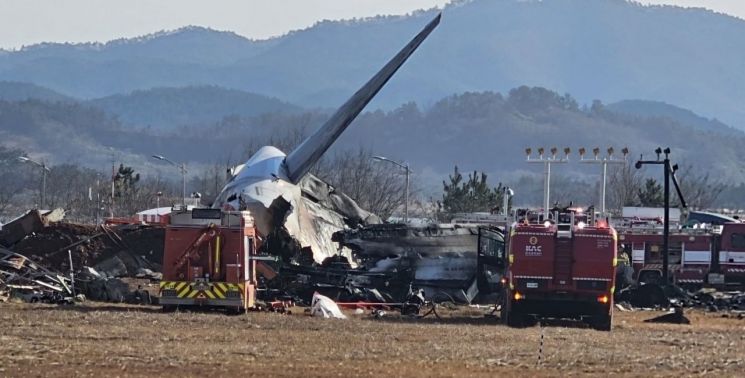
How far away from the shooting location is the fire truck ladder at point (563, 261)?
39.5 m

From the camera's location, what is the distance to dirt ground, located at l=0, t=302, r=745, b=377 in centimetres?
2552

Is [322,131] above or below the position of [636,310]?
above

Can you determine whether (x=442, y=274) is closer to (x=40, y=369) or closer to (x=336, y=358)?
(x=336, y=358)

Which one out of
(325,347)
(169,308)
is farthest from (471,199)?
(325,347)

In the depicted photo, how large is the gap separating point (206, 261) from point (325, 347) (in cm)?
1222

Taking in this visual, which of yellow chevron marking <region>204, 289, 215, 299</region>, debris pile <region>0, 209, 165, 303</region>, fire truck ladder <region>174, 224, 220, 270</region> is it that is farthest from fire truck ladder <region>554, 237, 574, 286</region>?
debris pile <region>0, 209, 165, 303</region>

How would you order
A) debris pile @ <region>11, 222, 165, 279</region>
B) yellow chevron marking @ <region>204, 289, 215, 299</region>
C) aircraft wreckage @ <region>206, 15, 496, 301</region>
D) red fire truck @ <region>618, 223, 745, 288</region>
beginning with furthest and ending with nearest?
red fire truck @ <region>618, 223, 745, 288</region> → debris pile @ <region>11, 222, 165, 279</region> → aircraft wreckage @ <region>206, 15, 496, 301</region> → yellow chevron marking @ <region>204, 289, 215, 299</region>

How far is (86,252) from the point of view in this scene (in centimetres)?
5662

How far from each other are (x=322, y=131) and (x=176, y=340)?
3588 centimetres

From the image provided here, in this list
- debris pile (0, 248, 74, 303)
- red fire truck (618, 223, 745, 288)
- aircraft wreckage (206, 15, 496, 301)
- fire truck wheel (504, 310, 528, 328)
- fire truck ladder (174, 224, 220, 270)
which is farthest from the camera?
red fire truck (618, 223, 745, 288)

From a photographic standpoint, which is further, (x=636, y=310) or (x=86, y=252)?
(x=86, y=252)

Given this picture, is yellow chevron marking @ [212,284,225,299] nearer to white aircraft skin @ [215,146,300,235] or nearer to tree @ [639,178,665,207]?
white aircraft skin @ [215,146,300,235]

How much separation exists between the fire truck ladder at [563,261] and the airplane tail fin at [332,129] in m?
25.1

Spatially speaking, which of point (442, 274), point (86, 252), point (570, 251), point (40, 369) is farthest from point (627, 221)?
point (40, 369)
